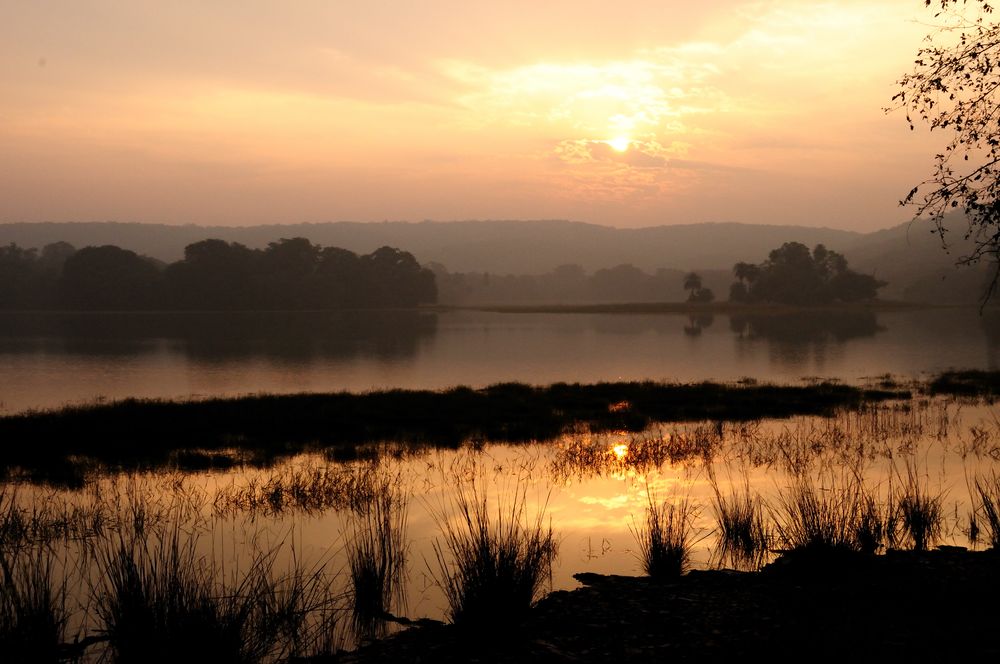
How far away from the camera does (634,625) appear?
8.78m

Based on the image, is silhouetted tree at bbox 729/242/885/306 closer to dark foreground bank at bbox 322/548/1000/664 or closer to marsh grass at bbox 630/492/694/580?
marsh grass at bbox 630/492/694/580

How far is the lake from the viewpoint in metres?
43.2

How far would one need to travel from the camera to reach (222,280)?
153250 mm

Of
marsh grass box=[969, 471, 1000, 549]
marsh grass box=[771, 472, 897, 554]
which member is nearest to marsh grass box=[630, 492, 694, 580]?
marsh grass box=[771, 472, 897, 554]

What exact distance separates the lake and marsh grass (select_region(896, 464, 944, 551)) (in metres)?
28.7

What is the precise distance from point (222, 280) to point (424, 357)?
10510 centimetres

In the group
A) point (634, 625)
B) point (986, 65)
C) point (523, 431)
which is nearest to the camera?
point (634, 625)

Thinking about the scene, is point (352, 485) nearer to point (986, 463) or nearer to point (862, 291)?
point (986, 463)

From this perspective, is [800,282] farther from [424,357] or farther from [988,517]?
[988,517]

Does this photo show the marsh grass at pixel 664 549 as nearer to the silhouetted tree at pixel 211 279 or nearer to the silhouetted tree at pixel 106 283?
the silhouetted tree at pixel 211 279

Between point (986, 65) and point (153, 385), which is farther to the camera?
point (153, 385)

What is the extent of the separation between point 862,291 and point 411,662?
568 ft

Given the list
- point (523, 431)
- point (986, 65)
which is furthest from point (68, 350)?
point (986, 65)

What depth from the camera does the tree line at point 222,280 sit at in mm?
148250
